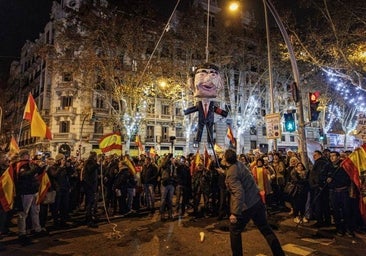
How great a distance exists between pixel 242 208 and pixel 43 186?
5.64m

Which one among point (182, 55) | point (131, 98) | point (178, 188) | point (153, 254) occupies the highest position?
point (182, 55)

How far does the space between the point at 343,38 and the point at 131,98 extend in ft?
54.1

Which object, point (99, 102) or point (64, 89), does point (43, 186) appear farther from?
point (64, 89)

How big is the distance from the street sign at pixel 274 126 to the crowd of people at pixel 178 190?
102 centimetres

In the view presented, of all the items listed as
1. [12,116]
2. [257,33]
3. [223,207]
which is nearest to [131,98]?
[257,33]

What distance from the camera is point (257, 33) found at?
27.6 metres

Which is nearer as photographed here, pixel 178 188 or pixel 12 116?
pixel 178 188

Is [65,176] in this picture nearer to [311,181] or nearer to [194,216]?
[194,216]

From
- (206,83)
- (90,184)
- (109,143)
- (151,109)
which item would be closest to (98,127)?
(151,109)

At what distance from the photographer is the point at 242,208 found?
508cm

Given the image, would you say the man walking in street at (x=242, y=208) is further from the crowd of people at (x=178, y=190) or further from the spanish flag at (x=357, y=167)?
the spanish flag at (x=357, y=167)

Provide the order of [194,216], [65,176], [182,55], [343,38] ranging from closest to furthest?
[65,176]
[194,216]
[343,38]
[182,55]

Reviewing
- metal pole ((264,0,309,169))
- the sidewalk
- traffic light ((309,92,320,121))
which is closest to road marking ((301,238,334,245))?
the sidewalk

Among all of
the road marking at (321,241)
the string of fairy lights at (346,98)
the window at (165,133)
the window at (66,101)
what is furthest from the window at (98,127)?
the road marking at (321,241)
